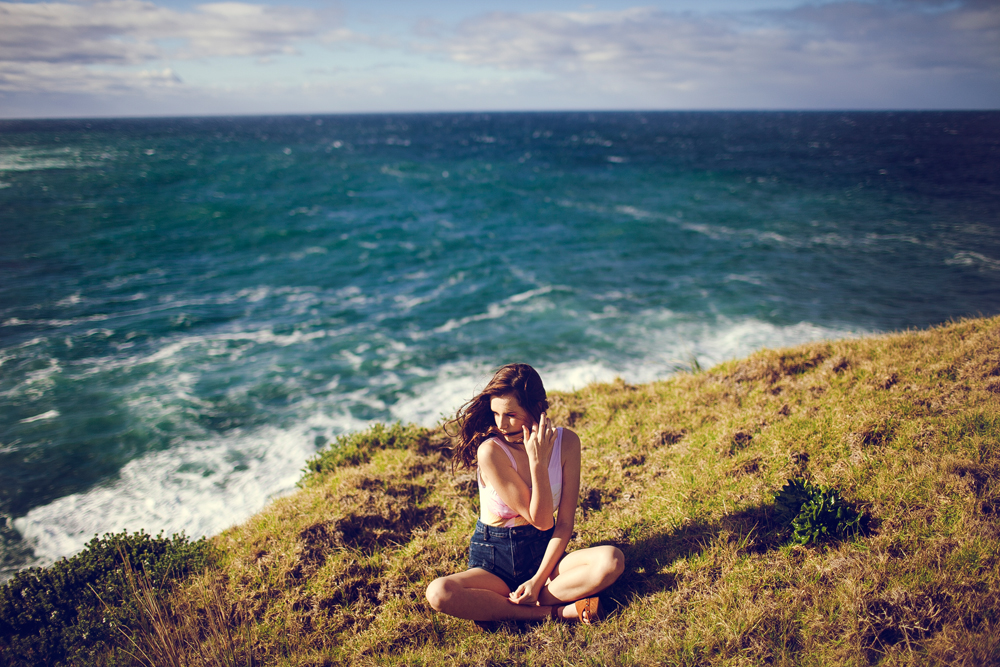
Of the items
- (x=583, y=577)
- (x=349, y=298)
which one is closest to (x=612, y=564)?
(x=583, y=577)

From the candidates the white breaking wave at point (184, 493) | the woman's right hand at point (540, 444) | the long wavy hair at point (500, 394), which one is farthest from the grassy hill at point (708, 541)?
the white breaking wave at point (184, 493)

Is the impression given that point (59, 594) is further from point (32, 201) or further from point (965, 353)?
point (32, 201)

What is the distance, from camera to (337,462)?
7637mm

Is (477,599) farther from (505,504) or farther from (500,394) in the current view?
(500,394)

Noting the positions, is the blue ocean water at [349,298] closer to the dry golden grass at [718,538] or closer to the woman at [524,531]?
the dry golden grass at [718,538]

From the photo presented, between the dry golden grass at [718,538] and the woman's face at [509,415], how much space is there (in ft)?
5.50

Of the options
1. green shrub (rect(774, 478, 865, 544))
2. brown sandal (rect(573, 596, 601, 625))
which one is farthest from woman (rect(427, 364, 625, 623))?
green shrub (rect(774, 478, 865, 544))

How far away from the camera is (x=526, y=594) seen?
4129mm

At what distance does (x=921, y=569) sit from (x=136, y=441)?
47.3 feet

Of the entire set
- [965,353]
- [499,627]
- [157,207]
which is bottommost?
[499,627]

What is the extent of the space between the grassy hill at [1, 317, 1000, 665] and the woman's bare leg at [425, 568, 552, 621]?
152mm

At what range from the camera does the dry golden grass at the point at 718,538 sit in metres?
3.73

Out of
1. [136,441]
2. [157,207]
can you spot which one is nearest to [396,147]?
[157,207]

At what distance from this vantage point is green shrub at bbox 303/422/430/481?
25.1ft
